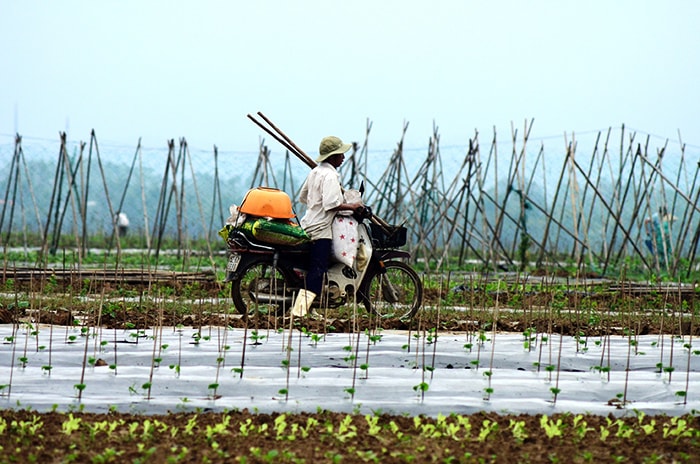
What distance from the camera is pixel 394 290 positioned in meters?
5.88

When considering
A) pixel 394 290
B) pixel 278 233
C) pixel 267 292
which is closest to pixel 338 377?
pixel 278 233

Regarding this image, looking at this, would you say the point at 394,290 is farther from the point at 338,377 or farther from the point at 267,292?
the point at 338,377

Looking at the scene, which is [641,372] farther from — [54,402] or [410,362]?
[54,402]

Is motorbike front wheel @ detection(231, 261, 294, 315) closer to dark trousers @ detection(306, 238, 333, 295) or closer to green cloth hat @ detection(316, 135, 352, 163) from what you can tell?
dark trousers @ detection(306, 238, 333, 295)

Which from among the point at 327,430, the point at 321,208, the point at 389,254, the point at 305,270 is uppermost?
the point at 321,208

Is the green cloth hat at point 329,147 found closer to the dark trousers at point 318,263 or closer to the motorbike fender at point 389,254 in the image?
the dark trousers at point 318,263

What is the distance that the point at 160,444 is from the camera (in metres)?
2.94

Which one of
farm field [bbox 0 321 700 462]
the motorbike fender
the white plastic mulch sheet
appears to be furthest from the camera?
the motorbike fender

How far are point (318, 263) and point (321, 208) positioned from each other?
0.32m

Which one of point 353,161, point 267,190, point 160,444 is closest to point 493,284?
point 353,161

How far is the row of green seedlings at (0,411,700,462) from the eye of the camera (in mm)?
2998

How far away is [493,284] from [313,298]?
3.80 metres

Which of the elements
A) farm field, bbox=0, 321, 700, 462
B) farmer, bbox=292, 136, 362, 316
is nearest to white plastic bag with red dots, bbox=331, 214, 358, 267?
farmer, bbox=292, 136, 362, 316

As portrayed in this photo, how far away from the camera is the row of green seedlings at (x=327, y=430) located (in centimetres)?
300
